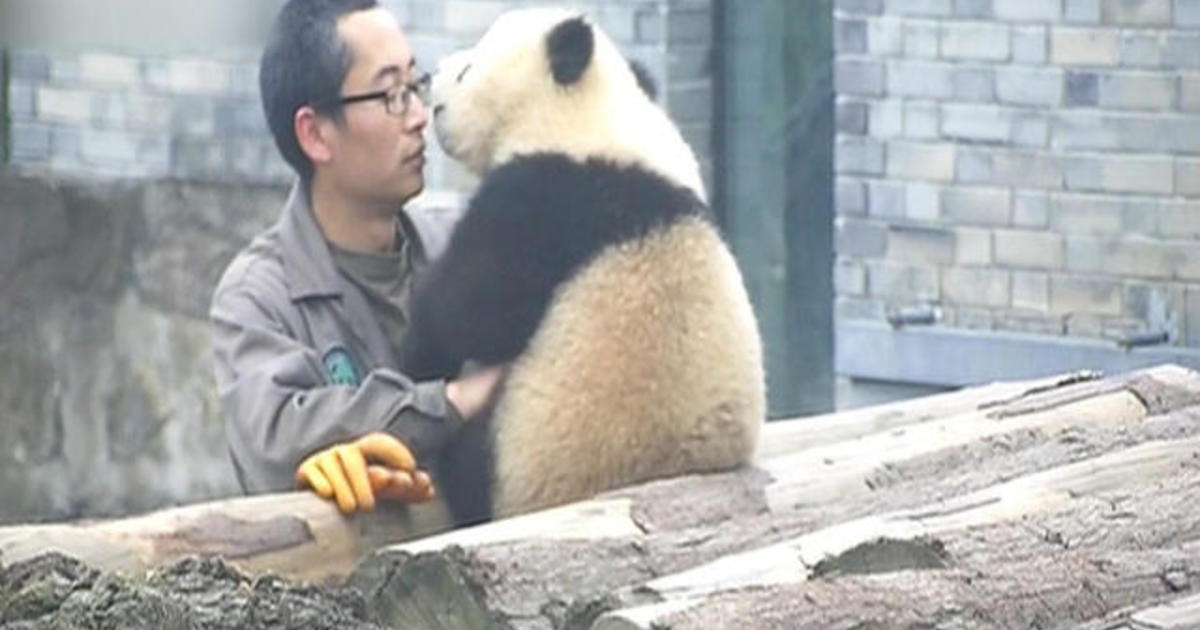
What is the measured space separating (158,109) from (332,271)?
419 cm

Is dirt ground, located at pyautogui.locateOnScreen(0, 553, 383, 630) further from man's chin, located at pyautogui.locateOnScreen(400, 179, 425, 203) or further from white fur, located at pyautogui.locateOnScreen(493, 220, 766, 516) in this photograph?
man's chin, located at pyautogui.locateOnScreen(400, 179, 425, 203)

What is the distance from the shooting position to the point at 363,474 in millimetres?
3965

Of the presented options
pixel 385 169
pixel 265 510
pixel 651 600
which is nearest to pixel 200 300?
pixel 385 169

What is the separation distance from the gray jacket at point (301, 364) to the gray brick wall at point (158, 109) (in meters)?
3.41

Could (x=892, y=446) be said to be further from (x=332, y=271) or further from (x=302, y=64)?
(x=302, y=64)

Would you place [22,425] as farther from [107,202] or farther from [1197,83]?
[1197,83]

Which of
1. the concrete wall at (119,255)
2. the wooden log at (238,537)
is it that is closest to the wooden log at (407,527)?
the wooden log at (238,537)

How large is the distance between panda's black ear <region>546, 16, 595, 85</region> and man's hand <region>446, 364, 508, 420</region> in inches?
17.8

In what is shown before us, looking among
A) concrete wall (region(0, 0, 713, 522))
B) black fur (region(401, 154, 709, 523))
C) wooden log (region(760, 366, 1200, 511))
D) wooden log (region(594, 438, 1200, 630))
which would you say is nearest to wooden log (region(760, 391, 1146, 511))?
wooden log (region(760, 366, 1200, 511))

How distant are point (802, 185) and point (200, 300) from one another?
1.74 m

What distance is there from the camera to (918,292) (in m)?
7.65

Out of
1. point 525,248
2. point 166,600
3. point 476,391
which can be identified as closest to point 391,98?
point 525,248

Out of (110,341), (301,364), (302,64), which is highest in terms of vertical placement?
(302,64)

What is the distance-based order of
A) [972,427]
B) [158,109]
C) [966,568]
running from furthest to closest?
[158,109] < [972,427] < [966,568]
